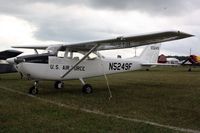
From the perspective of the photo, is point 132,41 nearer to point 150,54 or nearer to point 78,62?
point 78,62

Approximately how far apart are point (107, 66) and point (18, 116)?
7.46m

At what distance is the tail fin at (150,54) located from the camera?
53.8ft

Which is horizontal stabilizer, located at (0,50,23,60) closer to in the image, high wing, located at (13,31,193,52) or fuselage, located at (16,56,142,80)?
fuselage, located at (16,56,142,80)

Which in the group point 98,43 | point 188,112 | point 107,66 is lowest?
point 188,112

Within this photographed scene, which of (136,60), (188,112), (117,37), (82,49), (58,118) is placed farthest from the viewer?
(136,60)

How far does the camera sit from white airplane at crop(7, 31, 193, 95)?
37.3 ft

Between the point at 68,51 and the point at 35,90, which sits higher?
the point at 68,51

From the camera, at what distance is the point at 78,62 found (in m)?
12.3

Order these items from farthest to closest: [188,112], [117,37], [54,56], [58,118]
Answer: [54,56], [117,37], [188,112], [58,118]

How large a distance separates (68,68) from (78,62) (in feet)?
1.93

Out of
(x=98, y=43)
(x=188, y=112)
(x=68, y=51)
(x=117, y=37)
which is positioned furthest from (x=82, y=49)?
(x=188, y=112)

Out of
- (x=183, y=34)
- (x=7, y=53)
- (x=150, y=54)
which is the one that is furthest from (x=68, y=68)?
(x=7, y=53)

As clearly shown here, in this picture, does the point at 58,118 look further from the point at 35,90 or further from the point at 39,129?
the point at 35,90

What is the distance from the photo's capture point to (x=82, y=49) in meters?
13.4
